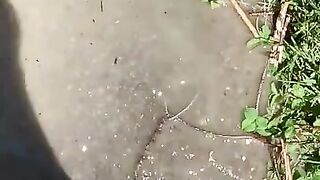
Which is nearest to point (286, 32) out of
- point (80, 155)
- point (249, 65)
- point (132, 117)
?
Answer: point (249, 65)

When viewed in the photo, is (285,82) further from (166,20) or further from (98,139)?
(98,139)

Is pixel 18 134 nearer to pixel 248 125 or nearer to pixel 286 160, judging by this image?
pixel 248 125

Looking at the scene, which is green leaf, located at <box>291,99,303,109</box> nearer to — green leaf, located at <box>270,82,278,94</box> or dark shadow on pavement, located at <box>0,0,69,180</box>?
green leaf, located at <box>270,82,278,94</box>

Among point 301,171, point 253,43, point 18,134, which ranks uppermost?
point 253,43

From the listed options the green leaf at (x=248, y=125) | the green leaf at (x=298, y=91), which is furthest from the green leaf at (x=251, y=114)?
the green leaf at (x=298, y=91)

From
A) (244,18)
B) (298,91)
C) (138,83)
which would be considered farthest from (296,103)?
(138,83)

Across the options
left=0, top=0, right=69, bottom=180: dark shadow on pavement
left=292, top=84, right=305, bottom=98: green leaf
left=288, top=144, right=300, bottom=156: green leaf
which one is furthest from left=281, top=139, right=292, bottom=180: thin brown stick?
left=0, top=0, right=69, bottom=180: dark shadow on pavement
